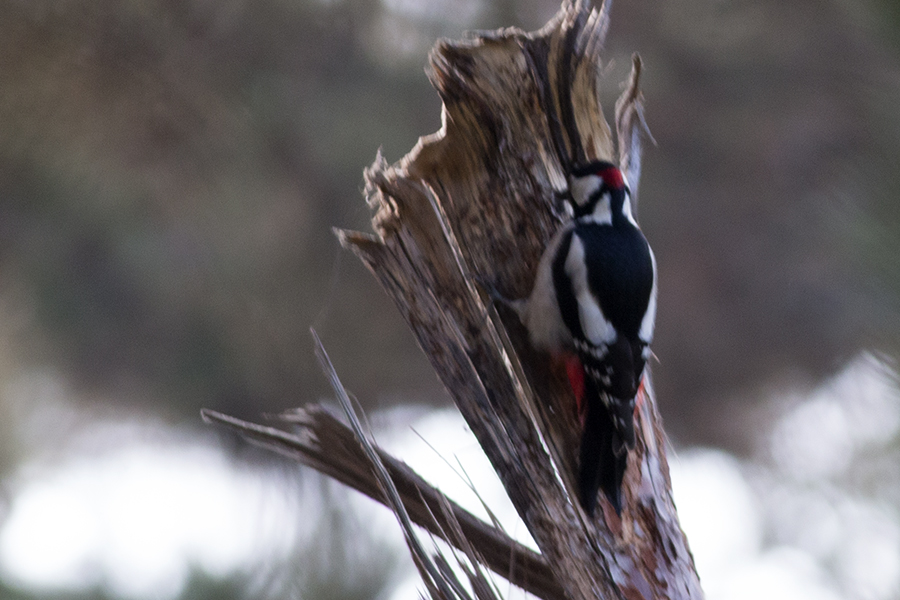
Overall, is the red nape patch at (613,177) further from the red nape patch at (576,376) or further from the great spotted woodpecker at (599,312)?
the red nape patch at (576,376)

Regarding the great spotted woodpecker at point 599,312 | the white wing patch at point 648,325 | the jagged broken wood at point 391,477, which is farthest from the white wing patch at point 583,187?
the jagged broken wood at point 391,477

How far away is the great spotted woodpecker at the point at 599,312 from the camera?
98cm

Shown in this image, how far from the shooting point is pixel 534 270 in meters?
1.12

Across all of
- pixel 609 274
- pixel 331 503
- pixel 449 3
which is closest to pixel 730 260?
pixel 449 3

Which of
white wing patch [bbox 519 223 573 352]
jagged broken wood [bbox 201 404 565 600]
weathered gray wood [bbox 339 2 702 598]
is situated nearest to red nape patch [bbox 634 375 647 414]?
weathered gray wood [bbox 339 2 702 598]

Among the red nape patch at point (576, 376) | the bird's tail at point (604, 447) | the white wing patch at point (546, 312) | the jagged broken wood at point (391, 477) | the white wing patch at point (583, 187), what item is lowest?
the jagged broken wood at point (391, 477)

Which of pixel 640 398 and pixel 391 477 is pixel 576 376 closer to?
pixel 640 398

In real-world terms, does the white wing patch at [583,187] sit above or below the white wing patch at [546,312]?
above

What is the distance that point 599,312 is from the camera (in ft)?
4.06

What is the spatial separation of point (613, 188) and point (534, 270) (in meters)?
0.22

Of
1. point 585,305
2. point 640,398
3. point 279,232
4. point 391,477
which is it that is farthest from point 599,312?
point 279,232

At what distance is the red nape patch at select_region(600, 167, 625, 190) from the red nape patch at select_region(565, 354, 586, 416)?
0.28 metres

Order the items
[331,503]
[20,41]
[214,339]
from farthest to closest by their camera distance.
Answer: [214,339] → [331,503] → [20,41]

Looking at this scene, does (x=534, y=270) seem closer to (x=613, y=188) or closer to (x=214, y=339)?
(x=613, y=188)
